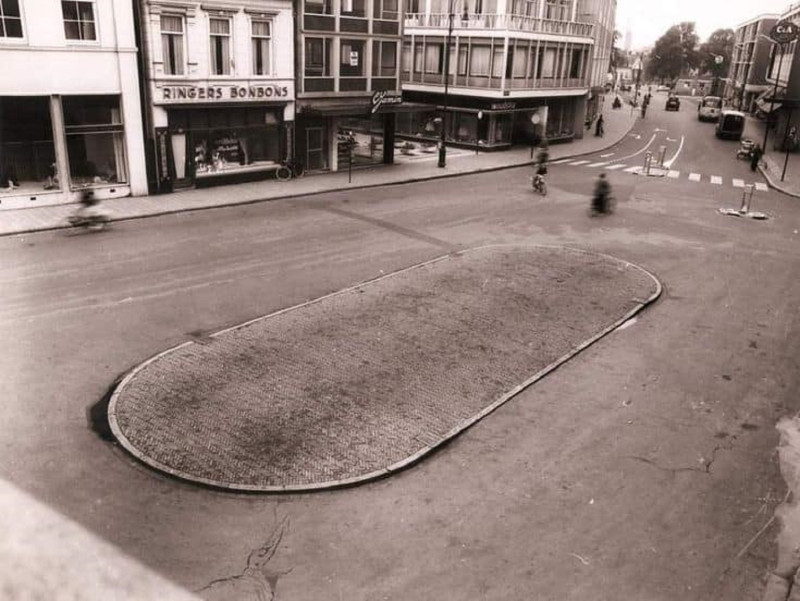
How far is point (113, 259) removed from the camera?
1800cm

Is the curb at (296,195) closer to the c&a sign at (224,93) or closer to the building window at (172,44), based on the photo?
→ the c&a sign at (224,93)

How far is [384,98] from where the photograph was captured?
34250 millimetres

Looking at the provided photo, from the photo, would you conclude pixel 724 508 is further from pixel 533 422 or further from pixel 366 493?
pixel 366 493

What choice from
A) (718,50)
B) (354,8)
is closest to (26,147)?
(354,8)

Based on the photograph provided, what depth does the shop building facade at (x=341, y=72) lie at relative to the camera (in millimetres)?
30891

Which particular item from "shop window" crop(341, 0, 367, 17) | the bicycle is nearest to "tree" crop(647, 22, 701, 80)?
"shop window" crop(341, 0, 367, 17)

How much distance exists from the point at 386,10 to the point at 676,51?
423 ft

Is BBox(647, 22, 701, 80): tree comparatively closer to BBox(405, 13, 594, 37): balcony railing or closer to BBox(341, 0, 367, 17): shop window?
BBox(405, 13, 594, 37): balcony railing

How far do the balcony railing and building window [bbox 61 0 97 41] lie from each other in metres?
25.4

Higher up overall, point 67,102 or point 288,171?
point 67,102

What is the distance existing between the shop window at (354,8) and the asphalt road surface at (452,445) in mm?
15244

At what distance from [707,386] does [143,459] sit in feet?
31.3

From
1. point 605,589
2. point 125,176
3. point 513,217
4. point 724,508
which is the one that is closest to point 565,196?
point 513,217

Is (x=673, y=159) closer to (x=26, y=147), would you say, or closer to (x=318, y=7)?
(x=318, y=7)
